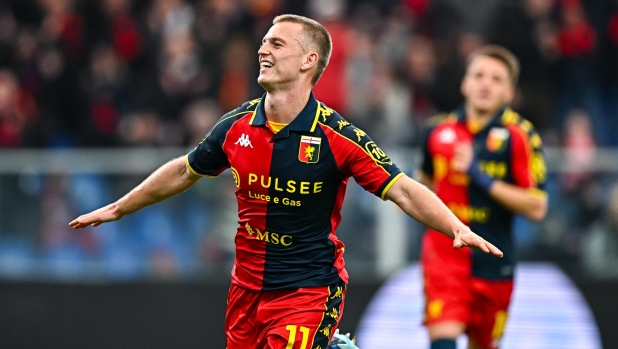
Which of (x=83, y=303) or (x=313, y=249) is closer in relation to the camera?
(x=313, y=249)

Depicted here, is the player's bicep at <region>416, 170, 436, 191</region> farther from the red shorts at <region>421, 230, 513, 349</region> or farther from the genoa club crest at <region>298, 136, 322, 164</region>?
the genoa club crest at <region>298, 136, 322, 164</region>

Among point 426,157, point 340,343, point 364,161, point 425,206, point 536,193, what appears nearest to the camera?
point 425,206

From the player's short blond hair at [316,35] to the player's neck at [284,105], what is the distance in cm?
18

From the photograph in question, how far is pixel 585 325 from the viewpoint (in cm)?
955

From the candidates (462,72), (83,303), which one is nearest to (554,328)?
(462,72)

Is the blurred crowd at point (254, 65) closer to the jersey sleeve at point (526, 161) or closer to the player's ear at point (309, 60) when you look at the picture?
the jersey sleeve at point (526, 161)

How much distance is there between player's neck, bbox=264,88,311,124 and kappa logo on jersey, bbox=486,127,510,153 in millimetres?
2408

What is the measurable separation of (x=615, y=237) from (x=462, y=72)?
2.84 metres

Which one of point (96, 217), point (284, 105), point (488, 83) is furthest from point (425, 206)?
point (488, 83)

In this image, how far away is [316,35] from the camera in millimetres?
5441

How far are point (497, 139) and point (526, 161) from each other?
266 millimetres

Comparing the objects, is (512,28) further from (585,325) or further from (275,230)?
(275,230)

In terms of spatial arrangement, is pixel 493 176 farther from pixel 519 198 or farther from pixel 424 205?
pixel 424 205

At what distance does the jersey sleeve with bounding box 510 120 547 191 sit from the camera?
23.9 ft
